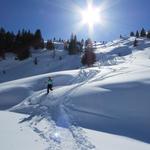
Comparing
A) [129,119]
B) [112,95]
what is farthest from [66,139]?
[112,95]

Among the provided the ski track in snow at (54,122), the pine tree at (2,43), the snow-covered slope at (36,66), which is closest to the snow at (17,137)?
the ski track in snow at (54,122)

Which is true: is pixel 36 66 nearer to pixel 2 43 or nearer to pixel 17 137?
pixel 2 43

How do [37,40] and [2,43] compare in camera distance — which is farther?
[37,40]

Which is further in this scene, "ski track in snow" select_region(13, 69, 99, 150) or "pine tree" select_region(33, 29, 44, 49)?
"pine tree" select_region(33, 29, 44, 49)

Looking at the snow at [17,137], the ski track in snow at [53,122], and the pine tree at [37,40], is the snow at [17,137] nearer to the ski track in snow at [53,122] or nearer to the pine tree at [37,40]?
the ski track in snow at [53,122]

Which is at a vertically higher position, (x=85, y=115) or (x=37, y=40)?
(x=37, y=40)

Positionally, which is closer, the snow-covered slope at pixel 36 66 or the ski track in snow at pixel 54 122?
the ski track in snow at pixel 54 122

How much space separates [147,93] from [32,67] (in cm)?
7063

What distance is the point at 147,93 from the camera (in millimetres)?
23562

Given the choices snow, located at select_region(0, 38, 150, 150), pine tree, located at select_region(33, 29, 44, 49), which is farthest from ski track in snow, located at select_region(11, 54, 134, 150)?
pine tree, located at select_region(33, 29, 44, 49)

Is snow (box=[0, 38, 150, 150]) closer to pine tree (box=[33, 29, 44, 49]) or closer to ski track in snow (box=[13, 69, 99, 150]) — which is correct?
ski track in snow (box=[13, 69, 99, 150])

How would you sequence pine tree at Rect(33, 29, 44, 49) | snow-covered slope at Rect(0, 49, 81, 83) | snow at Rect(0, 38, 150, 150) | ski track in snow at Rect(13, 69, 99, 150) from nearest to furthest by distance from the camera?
1. ski track in snow at Rect(13, 69, 99, 150)
2. snow at Rect(0, 38, 150, 150)
3. snow-covered slope at Rect(0, 49, 81, 83)
4. pine tree at Rect(33, 29, 44, 49)

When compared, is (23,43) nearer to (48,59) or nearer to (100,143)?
(48,59)

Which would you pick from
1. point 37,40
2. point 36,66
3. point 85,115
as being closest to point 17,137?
point 85,115
